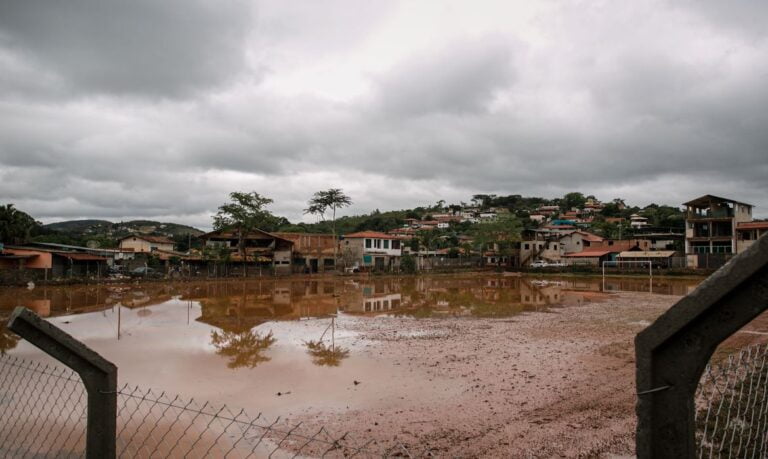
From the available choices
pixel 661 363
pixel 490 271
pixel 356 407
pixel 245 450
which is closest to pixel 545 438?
pixel 356 407

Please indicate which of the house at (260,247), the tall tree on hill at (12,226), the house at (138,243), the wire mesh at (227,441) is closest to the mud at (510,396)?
the wire mesh at (227,441)

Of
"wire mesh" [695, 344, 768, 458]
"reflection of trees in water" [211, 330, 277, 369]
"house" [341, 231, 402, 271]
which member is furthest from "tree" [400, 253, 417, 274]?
"wire mesh" [695, 344, 768, 458]

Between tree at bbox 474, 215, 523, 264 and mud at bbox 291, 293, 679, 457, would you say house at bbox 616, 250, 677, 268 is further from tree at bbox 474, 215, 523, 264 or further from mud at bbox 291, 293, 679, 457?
mud at bbox 291, 293, 679, 457

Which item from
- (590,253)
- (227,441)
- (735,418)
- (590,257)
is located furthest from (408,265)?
(735,418)

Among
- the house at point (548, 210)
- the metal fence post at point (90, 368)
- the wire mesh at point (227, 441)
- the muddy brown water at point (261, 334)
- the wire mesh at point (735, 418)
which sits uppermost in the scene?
the house at point (548, 210)

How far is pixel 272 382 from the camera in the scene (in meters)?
11.0

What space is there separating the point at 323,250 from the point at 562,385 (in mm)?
51578

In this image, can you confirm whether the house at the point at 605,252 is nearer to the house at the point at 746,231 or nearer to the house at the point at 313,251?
the house at the point at 746,231

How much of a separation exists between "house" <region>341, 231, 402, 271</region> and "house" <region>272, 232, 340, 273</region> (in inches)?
69.4

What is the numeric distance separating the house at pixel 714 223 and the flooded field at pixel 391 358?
94.9 feet

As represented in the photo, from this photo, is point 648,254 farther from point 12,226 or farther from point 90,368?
point 12,226

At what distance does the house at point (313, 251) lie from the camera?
57156 millimetres

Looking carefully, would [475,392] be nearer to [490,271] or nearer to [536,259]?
[490,271]

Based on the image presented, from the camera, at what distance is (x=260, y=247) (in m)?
54.9
